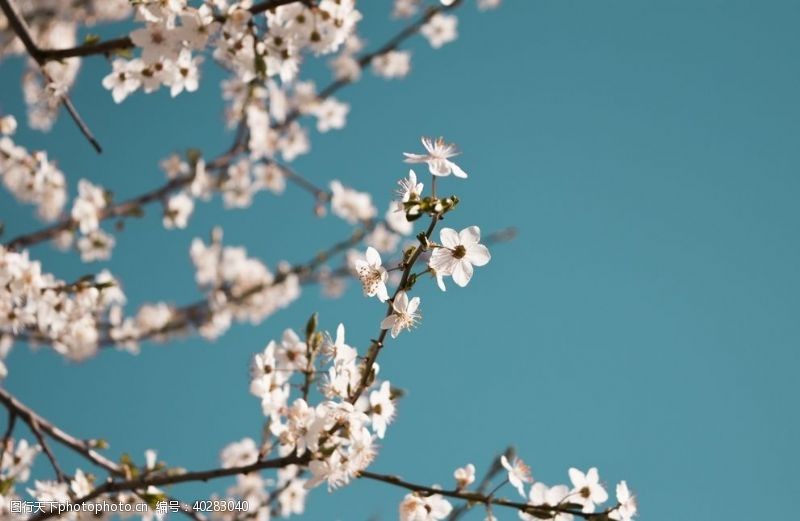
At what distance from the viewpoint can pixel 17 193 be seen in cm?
566

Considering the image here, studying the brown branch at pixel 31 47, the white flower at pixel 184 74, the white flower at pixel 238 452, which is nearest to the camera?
the brown branch at pixel 31 47

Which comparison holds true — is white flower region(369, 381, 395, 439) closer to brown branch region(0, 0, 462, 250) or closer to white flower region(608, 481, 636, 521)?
white flower region(608, 481, 636, 521)

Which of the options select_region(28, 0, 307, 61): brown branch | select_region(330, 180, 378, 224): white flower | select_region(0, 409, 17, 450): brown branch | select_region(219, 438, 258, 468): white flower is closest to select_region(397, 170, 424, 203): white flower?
select_region(28, 0, 307, 61): brown branch

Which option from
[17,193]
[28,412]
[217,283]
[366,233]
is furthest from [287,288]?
[28,412]

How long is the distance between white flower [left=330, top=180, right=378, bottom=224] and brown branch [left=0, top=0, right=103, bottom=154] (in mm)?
4394

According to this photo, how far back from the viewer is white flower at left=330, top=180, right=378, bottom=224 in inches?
301

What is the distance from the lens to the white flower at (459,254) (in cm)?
206

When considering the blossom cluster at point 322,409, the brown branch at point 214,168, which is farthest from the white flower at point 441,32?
the blossom cluster at point 322,409

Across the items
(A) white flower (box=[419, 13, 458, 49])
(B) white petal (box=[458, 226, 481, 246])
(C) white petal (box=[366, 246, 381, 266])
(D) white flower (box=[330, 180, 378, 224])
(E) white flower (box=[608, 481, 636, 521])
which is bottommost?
(E) white flower (box=[608, 481, 636, 521])

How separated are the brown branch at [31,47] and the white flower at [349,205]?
4.39 metres

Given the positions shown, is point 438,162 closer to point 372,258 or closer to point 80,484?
point 372,258

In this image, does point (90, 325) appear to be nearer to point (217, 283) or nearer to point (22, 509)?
point (22, 509)

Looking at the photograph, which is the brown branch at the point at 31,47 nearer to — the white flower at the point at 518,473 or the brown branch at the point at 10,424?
the brown branch at the point at 10,424

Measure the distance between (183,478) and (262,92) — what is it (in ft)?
11.2
